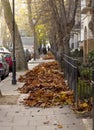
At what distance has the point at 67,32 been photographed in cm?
2339

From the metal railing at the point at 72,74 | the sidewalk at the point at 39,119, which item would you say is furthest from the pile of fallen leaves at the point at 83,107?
the metal railing at the point at 72,74

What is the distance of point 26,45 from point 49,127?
67.0 meters

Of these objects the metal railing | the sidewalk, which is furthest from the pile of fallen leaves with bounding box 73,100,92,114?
the metal railing

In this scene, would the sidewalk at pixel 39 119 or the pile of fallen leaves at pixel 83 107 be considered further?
the pile of fallen leaves at pixel 83 107

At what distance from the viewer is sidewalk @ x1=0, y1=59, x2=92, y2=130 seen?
26.0 feet

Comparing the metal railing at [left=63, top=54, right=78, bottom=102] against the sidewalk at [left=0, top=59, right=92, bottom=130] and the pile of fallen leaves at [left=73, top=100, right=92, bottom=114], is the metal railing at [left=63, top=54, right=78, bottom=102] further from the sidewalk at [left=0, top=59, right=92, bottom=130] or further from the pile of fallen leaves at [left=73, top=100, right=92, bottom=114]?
the sidewalk at [left=0, top=59, right=92, bottom=130]

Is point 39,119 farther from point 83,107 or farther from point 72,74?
point 72,74

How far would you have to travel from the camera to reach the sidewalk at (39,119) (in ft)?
26.0

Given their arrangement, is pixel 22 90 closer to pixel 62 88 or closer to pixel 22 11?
pixel 62 88

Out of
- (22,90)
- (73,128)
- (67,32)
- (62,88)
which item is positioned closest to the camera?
(73,128)

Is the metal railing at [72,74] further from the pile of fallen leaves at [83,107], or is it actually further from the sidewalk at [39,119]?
the sidewalk at [39,119]

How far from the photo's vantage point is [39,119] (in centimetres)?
871

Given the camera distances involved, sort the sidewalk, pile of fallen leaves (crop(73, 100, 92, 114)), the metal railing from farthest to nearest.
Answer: the metal railing
pile of fallen leaves (crop(73, 100, 92, 114))
the sidewalk

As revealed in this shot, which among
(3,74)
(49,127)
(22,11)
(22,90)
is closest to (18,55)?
(3,74)
